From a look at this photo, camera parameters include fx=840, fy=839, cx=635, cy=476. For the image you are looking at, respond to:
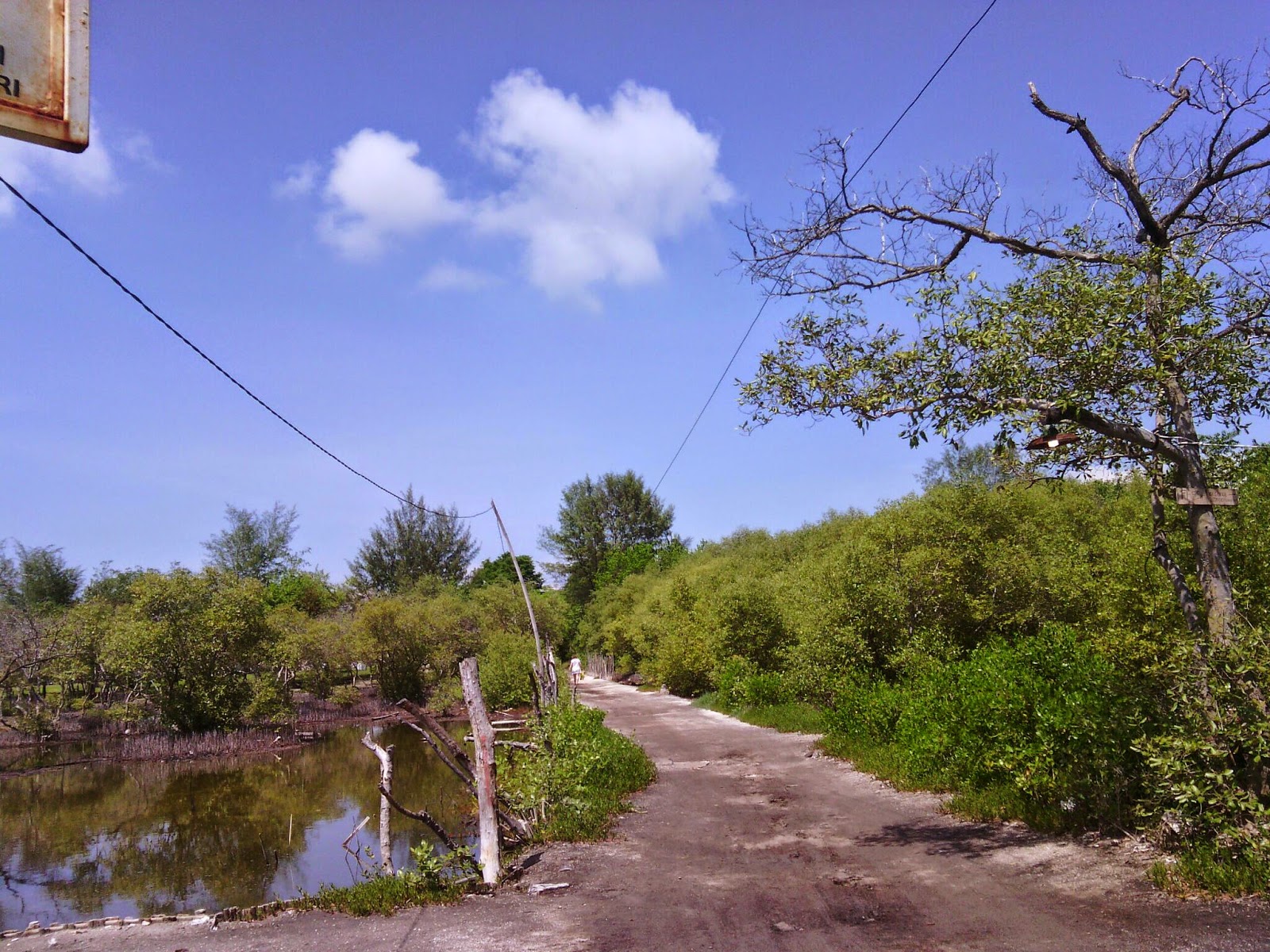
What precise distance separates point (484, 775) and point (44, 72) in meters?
7.17

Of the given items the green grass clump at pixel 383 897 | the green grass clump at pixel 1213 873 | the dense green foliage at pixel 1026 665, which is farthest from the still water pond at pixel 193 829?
the green grass clump at pixel 1213 873

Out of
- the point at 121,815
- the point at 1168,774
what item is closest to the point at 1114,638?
the point at 1168,774

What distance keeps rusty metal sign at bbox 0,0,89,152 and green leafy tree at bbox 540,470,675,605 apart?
65.1 meters

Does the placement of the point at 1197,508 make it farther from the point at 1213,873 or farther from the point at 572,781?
the point at 572,781

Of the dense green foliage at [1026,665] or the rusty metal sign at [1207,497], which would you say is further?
the rusty metal sign at [1207,497]

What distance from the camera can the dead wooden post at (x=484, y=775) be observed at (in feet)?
26.6

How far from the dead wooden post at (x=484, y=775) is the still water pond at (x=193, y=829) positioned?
5.39m

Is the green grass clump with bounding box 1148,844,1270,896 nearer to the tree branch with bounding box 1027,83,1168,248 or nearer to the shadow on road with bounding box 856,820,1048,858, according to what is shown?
the shadow on road with bounding box 856,820,1048,858

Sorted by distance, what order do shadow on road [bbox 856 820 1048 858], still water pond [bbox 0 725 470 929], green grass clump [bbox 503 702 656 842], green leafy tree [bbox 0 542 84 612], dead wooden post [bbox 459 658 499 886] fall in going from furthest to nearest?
green leafy tree [bbox 0 542 84 612], still water pond [bbox 0 725 470 929], green grass clump [bbox 503 702 656 842], dead wooden post [bbox 459 658 499 886], shadow on road [bbox 856 820 1048 858]

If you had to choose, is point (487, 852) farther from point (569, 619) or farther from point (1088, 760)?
point (569, 619)

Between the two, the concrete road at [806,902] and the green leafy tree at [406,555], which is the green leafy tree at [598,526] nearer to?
the green leafy tree at [406,555]

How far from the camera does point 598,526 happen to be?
68.7 meters

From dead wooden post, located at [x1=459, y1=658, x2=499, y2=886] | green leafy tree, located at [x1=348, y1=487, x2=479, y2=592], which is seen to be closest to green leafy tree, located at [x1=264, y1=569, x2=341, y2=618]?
green leafy tree, located at [x1=348, y1=487, x2=479, y2=592]

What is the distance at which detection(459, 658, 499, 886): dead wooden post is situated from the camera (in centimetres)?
811
